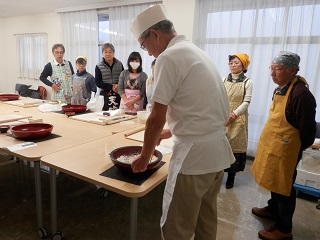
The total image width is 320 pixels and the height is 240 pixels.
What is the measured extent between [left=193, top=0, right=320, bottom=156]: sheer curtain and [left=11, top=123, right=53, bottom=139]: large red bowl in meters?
2.67

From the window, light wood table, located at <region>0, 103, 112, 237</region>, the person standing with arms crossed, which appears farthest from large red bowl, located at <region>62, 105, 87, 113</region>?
the window

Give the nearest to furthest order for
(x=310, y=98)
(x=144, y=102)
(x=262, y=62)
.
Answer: (x=310, y=98)
(x=144, y=102)
(x=262, y=62)

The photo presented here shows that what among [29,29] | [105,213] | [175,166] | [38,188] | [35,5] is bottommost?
[105,213]

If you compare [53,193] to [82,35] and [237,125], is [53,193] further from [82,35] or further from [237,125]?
[82,35]

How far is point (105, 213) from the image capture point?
6.77ft

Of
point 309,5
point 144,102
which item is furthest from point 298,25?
point 144,102

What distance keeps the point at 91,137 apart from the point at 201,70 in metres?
1.10

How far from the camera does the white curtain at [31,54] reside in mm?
5684

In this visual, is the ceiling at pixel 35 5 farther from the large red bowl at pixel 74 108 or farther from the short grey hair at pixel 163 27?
the short grey hair at pixel 163 27

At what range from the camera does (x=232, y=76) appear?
8.57 feet

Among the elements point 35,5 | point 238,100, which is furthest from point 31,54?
point 238,100

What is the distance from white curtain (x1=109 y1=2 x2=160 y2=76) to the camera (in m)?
4.25

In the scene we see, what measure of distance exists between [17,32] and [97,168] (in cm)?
642

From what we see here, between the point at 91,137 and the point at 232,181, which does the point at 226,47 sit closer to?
the point at 232,181
